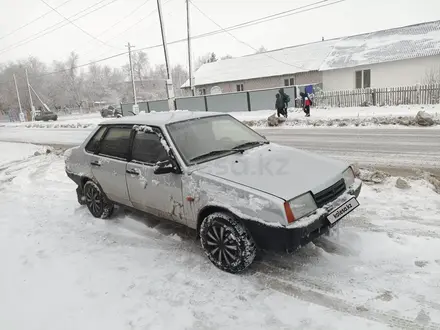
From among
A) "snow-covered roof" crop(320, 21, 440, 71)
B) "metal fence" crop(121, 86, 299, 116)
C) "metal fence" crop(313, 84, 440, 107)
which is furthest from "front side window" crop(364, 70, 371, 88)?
"metal fence" crop(121, 86, 299, 116)

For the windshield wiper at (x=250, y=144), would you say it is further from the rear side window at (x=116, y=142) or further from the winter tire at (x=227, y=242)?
the rear side window at (x=116, y=142)

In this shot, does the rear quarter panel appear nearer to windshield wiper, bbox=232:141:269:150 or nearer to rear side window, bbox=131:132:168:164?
rear side window, bbox=131:132:168:164

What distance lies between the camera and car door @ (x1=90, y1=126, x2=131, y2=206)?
4527mm

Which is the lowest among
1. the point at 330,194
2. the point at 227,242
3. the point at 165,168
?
the point at 227,242

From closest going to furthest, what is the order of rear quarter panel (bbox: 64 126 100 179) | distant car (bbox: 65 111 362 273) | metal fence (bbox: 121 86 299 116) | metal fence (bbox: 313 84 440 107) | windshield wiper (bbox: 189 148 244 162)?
distant car (bbox: 65 111 362 273) < windshield wiper (bbox: 189 148 244 162) < rear quarter panel (bbox: 64 126 100 179) < metal fence (bbox: 313 84 440 107) < metal fence (bbox: 121 86 299 116)

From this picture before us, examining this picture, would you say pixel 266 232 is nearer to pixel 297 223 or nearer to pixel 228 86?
pixel 297 223

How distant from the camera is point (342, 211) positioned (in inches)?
135

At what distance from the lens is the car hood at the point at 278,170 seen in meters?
A: 3.22

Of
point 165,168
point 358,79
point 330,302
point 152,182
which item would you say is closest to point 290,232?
point 330,302

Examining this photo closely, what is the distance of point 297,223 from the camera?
302cm

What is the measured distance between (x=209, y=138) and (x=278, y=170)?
41.6 inches

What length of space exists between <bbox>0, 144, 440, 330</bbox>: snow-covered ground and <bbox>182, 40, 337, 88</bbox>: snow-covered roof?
2697 cm

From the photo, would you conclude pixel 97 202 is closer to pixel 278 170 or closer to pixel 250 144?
pixel 250 144

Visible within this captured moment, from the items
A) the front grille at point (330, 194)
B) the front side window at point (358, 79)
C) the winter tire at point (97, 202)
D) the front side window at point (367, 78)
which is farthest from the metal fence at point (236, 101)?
the front grille at point (330, 194)
